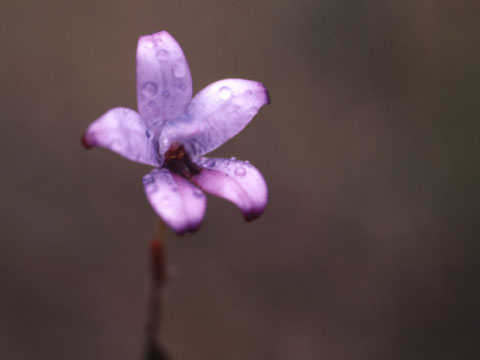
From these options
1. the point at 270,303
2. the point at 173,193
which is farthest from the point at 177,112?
the point at 270,303

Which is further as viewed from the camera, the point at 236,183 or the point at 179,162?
the point at 179,162

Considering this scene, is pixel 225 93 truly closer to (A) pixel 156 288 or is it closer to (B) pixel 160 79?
(B) pixel 160 79

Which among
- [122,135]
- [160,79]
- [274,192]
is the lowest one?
[274,192]

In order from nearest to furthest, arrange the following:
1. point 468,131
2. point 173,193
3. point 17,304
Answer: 1. point 173,193
2. point 17,304
3. point 468,131

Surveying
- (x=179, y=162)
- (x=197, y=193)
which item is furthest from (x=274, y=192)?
(x=197, y=193)

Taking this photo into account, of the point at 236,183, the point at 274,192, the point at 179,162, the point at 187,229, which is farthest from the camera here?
the point at 274,192

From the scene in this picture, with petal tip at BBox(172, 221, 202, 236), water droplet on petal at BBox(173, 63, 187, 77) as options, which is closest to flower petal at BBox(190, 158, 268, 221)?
petal tip at BBox(172, 221, 202, 236)

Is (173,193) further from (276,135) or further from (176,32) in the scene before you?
(176,32)

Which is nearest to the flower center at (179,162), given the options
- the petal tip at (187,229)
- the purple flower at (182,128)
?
the purple flower at (182,128)
